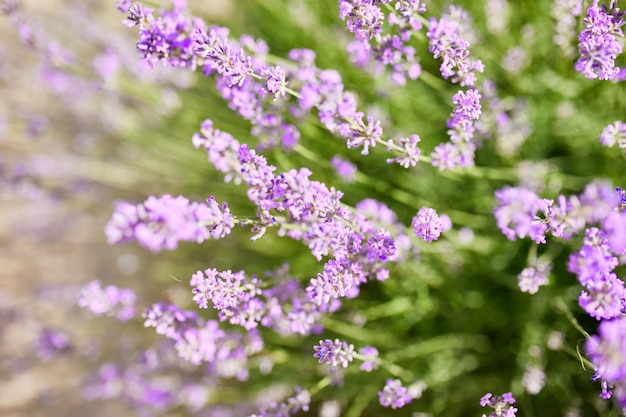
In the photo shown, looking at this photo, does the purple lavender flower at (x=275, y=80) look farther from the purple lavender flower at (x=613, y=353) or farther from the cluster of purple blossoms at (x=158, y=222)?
the purple lavender flower at (x=613, y=353)

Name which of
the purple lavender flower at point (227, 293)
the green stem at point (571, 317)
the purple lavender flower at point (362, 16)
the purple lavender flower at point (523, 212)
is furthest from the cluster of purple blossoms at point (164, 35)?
the green stem at point (571, 317)

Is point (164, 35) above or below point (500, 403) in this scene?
above

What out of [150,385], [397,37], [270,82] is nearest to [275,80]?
[270,82]

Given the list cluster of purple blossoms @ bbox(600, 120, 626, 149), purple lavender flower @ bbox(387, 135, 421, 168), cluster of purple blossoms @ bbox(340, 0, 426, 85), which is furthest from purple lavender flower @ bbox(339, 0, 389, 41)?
cluster of purple blossoms @ bbox(600, 120, 626, 149)

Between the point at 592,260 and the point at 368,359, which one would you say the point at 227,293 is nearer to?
the point at 368,359

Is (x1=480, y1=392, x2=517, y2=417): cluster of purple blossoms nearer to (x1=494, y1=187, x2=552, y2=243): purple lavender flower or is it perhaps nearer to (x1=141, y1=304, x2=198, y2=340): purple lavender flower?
(x1=494, y1=187, x2=552, y2=243): purple lavender flower

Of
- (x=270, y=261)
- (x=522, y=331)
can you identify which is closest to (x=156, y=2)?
(x=270, y=261)

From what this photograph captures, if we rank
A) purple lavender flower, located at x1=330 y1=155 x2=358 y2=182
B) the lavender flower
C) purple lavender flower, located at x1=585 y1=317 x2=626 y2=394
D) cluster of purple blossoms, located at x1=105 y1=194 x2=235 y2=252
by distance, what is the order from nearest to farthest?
purple lavender flower, located at x1=585 y1=317 x2=626 y2=394
cluster of purple blossoms, located at x1=105 y1=194 x2=235 y2=252
the lavender flower
purple lavender flower, located at x1=330 y1=155 x2=358 y2=182
